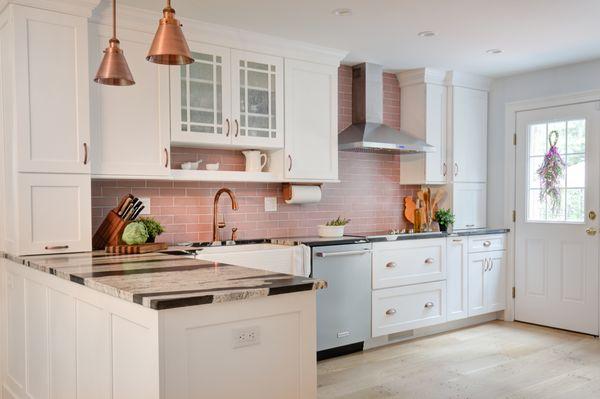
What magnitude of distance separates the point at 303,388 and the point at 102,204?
89.8 inches

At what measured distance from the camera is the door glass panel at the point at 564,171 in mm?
5000

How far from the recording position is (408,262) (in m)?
4.69

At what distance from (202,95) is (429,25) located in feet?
5.57

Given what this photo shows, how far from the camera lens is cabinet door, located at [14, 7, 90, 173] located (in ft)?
10.1

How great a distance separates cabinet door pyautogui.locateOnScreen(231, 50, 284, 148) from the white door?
8.76 ft

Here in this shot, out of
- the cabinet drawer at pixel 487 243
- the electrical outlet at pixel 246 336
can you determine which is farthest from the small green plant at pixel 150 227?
the cabinet drawer at pixel 487 243

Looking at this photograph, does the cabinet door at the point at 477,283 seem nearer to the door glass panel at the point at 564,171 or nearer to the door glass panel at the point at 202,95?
the door glass panel at the point at 564,171

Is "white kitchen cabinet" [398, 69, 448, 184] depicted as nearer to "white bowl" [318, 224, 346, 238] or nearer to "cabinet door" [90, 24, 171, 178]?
"white bowl" [318, 224, 346, 238]

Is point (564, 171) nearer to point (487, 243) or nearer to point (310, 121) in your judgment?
point (487, 243)

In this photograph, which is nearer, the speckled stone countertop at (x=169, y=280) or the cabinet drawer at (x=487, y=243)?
the speckled stone countertop at (x=169, y=280)

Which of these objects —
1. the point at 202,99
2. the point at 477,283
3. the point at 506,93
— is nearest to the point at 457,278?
the point at 477,283

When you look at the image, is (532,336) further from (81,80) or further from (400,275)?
(81,80)

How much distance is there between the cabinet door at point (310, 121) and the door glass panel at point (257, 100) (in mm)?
137

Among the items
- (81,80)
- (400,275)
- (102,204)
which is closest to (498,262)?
(400,275)
